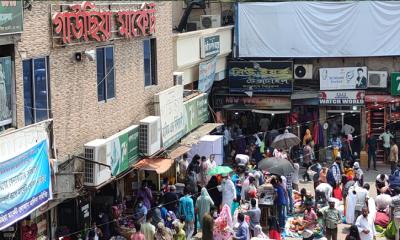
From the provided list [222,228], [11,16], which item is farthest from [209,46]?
[11,16]

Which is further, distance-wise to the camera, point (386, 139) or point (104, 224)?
point (386, 139)

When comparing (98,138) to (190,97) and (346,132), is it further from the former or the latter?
(346,132)

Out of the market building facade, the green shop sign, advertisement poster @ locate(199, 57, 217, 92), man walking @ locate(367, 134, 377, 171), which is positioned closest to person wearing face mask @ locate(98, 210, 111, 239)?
the market building facade

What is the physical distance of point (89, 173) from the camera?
18.2 m

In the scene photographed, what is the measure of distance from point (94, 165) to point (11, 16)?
4489 millimetres

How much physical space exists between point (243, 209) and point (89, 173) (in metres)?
5.89

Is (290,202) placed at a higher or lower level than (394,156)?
lower

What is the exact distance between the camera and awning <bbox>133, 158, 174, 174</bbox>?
21.2 m

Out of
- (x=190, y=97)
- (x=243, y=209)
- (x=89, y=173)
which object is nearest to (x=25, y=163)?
(x=89, y=173)

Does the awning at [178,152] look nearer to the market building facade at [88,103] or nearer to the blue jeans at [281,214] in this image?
the market building facade at [88,103]

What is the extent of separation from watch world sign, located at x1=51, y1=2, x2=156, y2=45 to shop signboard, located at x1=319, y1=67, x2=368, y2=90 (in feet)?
36.9

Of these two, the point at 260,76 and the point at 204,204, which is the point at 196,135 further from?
the point at 260,76

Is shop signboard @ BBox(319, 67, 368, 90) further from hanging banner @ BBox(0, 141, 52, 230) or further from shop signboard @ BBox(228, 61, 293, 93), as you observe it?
hanging banner @ BBox(0, 141, 52, 230)

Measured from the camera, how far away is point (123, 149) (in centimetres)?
2011
